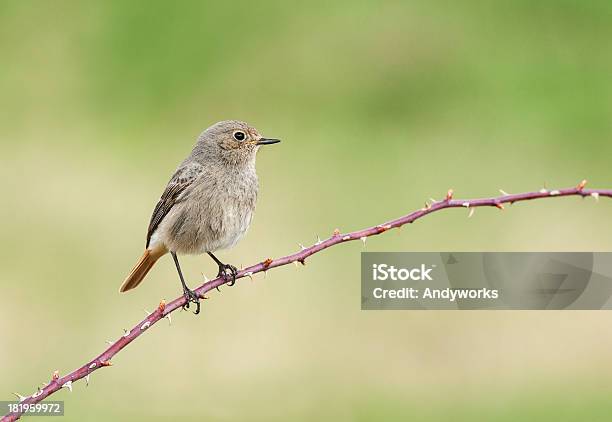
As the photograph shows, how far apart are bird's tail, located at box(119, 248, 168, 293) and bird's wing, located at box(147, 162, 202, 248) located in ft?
0.24

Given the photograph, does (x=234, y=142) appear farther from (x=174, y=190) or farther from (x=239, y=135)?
(x=174, y=190)

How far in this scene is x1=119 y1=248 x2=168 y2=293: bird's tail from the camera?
4.16 m

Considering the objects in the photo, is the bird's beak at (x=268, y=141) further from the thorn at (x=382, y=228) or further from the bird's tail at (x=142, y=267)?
the thorn at (x=382, y=228)

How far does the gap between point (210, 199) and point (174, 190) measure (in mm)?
161

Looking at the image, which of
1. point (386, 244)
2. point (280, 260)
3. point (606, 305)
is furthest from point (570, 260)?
point (386, 244)

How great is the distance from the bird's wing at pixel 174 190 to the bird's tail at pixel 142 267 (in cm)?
7

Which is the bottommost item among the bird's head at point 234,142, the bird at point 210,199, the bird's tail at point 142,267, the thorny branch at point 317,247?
the thorny branch at point 317,247

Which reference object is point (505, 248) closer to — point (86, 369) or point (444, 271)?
point (444, 271)

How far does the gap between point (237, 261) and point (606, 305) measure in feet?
17.9

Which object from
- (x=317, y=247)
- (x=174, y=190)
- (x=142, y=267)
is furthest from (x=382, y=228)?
(x=174, y=190)

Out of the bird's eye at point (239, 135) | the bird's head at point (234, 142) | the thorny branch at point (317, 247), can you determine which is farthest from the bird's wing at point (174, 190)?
the thorny branch at point (317, 247)

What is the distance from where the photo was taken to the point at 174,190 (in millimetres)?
4492

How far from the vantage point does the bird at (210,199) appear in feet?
14.4

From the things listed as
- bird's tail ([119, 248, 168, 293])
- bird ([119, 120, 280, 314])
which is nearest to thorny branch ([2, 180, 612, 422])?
bird's tail ([119, 248, 168, 293])
